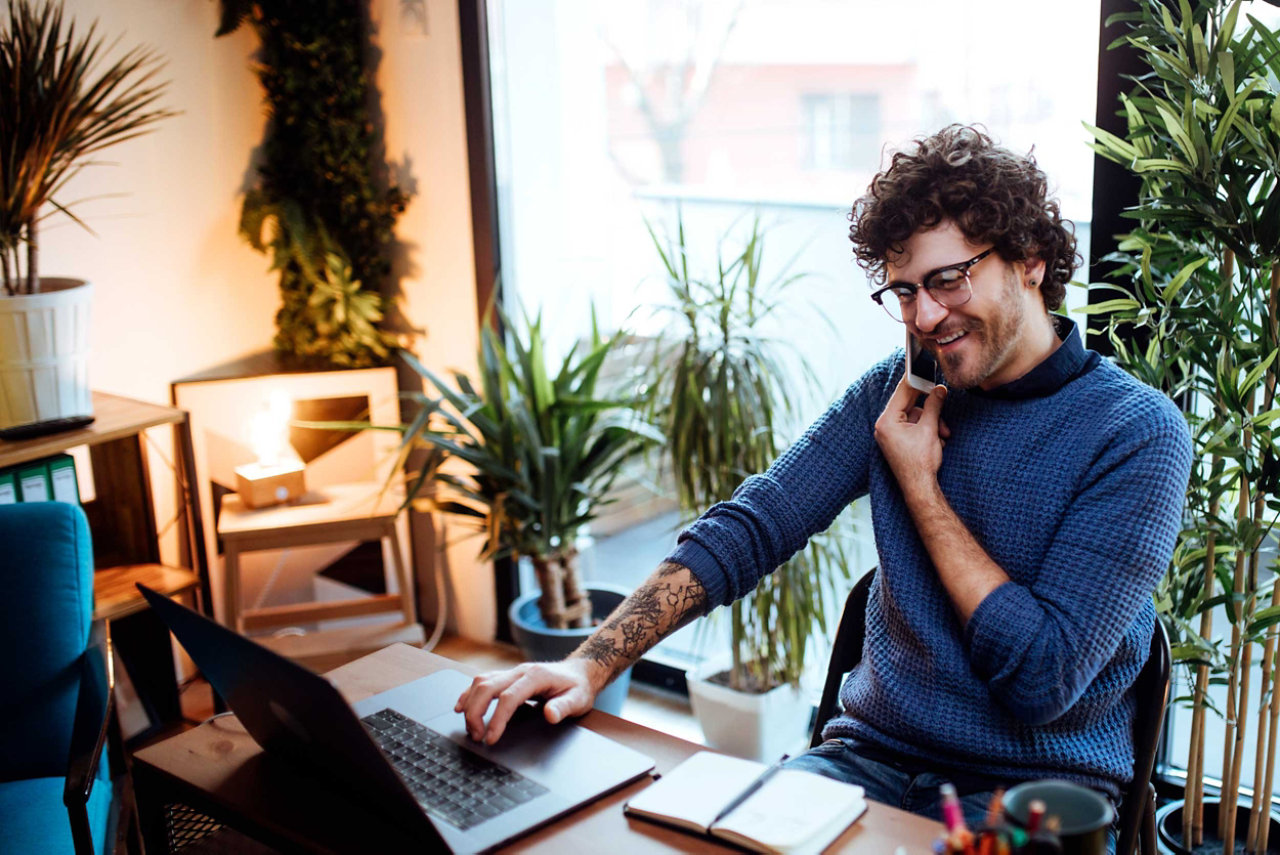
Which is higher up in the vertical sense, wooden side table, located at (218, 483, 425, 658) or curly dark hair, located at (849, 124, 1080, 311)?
curly dark hair, located at (849, 124, 1080, 311)

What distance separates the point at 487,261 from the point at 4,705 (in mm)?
1791

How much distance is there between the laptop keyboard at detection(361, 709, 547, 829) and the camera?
130cm

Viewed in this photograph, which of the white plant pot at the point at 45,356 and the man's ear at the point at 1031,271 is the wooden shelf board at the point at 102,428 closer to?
the white plant pot at the point at 45,356

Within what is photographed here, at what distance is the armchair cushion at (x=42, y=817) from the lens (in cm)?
186

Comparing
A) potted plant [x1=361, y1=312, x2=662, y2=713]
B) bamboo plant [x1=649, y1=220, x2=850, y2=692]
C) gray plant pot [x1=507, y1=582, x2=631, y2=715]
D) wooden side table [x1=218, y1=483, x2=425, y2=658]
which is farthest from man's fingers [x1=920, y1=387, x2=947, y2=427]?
wooden side table [x1=218, y1=483, x2=425, y2=658]

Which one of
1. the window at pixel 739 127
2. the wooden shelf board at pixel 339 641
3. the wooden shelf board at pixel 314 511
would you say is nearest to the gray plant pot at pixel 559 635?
the window at pixel 739 127

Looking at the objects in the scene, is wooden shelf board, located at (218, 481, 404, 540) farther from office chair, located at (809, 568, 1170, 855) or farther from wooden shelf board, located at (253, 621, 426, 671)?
office chair, located at (809, 568, 1170, 855)

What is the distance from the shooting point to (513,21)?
3334 mm

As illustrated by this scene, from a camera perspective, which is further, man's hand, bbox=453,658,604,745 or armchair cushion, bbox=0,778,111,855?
armchair cushion, bbox=0,778,111,855

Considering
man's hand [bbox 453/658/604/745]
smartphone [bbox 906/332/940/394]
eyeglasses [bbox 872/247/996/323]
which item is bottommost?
man's hand [bbox 453/658/604/745]

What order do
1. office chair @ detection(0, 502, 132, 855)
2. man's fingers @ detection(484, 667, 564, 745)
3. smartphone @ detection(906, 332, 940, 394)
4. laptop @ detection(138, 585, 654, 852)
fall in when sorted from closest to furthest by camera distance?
laptop @ detection(138, 585, 654, 852) < man's fingers @ detection(484, 667, 564, 745) < smartphone @ detection(906, 332, 940, 394) < office chair @ detection(0, 502, 132, 855)

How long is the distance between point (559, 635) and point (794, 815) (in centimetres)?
187

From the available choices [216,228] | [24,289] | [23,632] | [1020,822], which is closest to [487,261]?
[216,228]

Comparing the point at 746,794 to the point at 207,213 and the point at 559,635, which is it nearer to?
the point at 559,635
